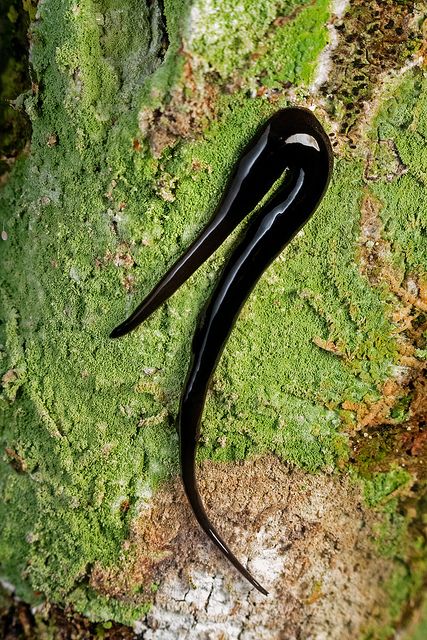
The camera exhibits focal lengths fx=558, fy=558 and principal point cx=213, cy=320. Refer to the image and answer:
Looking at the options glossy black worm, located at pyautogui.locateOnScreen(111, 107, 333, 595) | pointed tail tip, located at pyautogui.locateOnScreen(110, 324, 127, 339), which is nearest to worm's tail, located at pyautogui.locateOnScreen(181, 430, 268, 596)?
glossy black worm, located at pyautogui.locateOnScreen(111, 107, 333, 595)

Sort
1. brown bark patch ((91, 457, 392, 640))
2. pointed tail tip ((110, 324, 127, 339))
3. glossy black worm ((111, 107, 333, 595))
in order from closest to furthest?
glossy black worm ((111, 107, 333, 595)) → pointed tail tip ((110, 324, 127, 339)) → brown bark patch ((91, 457, 392, 640))

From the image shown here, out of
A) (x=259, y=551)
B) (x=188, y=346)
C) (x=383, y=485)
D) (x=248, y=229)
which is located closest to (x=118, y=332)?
(x=188, y=346)

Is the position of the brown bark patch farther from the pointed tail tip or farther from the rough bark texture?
the pointed tail tip

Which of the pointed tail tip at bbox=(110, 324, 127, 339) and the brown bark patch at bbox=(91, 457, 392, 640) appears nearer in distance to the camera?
the pointed tail tip at bbox=(110, 324, 127, 339)

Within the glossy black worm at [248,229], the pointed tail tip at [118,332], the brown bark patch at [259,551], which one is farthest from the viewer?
the brown bark patch at [259,551]

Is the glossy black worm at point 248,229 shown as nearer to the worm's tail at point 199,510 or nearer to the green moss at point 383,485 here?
the worm's tail at point 199,510

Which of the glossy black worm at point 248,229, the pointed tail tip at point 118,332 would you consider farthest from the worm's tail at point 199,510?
the pointed tail tip at point 118,332
